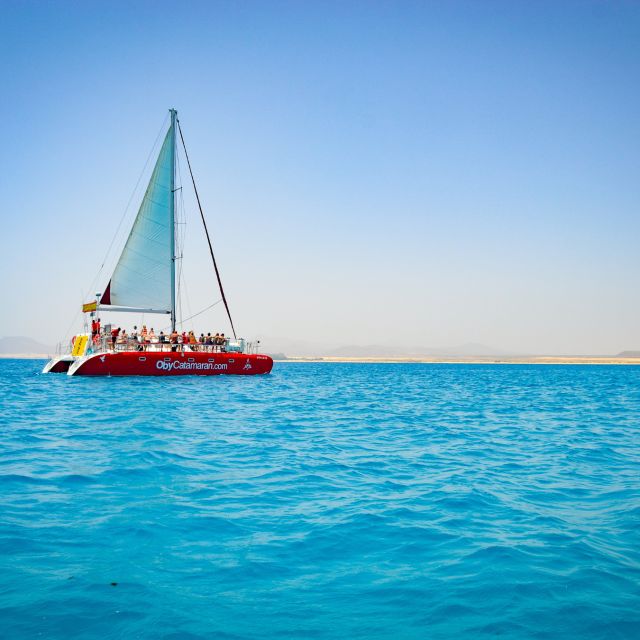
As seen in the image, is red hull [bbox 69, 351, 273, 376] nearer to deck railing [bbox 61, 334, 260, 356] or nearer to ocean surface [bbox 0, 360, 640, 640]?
deck railing [bbox 61, 334, 260, 356]

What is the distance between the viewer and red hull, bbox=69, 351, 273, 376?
3550 centimetres

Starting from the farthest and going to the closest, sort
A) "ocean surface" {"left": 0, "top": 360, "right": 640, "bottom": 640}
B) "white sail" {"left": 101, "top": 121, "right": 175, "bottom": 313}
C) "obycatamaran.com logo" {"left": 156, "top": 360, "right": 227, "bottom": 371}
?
"white sail" {"left": 101, "top": 121, "right": 175, "bottom": 313} → "obycatamaran.com logo" {"left": 156, "top": 360, "right": 227, "bottom": 371} → "ocean surface" {"left": 0, "top": 360, "right": 640, "bottom": 640}

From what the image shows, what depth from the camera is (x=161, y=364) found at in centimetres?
3691

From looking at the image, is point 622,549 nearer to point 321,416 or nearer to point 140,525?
point 140,525

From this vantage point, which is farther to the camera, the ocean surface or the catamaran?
the catamaran

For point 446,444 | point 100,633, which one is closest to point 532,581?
point 100,633

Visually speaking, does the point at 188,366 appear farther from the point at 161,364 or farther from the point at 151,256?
the point at 151,256

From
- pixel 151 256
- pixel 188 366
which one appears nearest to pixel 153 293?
pixel 151 256

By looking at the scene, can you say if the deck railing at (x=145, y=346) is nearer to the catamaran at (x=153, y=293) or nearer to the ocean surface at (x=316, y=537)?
the catamaran at (x=153, y=293)

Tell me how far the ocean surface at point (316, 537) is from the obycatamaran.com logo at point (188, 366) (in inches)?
959

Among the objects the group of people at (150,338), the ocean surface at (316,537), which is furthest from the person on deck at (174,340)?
the ocean surface at (316,537)

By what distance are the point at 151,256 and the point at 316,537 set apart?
115ft

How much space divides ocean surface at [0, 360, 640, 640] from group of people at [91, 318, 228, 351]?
2501 cm

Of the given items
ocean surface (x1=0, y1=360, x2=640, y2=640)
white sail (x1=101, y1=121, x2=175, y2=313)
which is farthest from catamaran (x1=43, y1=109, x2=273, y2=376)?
ocean surface (x1=0, y1=360, x2=640, y2=640)
